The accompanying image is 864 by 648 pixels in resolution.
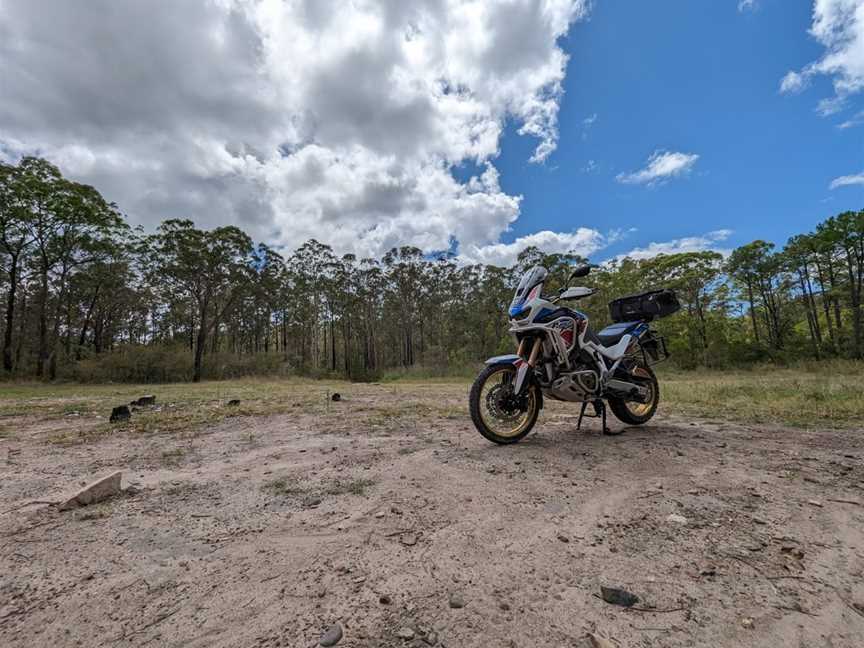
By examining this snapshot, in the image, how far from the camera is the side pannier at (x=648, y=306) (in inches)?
153

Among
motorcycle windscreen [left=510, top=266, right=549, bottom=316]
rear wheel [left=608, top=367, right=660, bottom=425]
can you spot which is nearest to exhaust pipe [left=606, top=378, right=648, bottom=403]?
rear wheel [left=608, top=367, right=660, bottom=425]

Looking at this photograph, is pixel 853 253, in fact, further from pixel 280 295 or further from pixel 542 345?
pixel 280 295

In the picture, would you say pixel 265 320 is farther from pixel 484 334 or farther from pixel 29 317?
pixel 484 334

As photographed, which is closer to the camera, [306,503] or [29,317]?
[306,503]

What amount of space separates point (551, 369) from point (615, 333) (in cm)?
105

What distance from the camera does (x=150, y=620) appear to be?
3.52ft

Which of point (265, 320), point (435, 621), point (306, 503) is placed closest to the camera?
point (435, 621)

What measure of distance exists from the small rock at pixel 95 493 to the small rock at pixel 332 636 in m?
1.77

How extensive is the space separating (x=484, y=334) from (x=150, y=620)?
32.4 meters

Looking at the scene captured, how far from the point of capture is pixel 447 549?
56.3 inches

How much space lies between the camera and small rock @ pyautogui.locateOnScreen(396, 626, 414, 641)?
981 mm

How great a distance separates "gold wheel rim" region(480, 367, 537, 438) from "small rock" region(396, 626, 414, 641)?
2141 mm

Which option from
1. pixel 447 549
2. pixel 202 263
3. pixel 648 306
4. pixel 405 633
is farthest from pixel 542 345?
pixel 202 263

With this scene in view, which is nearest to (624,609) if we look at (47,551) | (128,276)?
(47,551)
